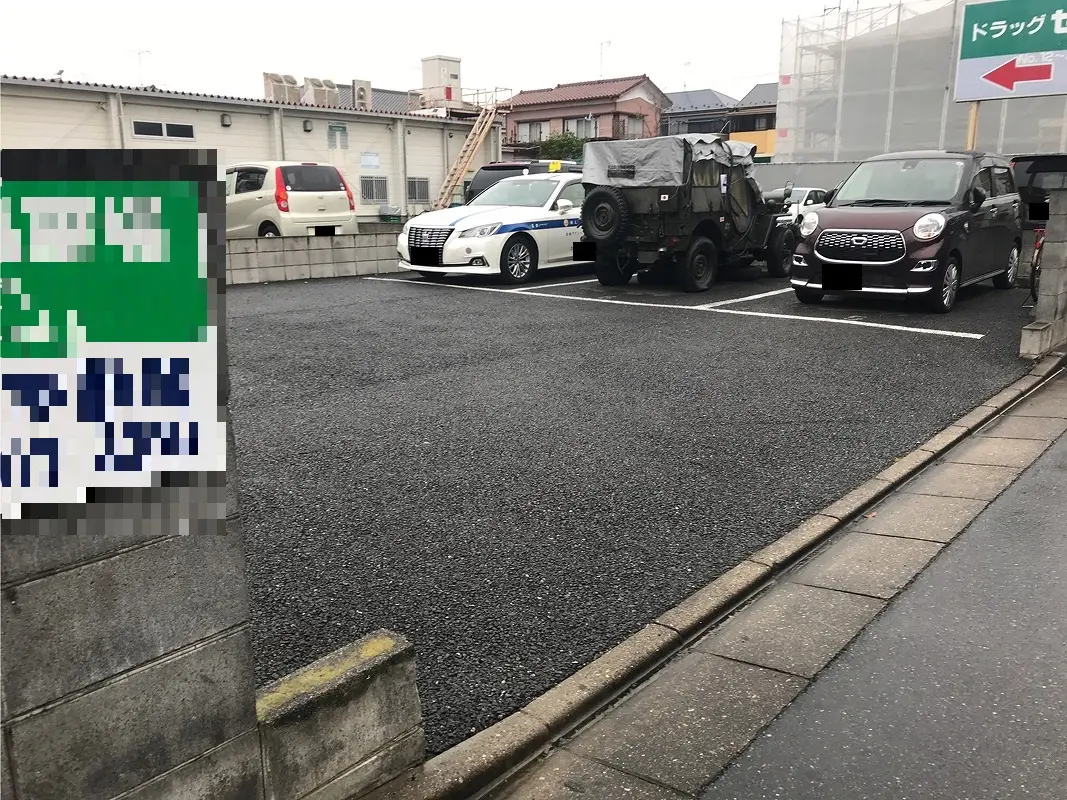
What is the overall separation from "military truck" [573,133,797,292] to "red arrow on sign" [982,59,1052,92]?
834 centimetres

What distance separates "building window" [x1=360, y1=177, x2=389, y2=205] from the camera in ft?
86.0

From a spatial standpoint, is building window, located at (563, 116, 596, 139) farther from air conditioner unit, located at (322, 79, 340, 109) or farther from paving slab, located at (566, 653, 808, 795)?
paving slab, located at (566, 653, 808, 795)

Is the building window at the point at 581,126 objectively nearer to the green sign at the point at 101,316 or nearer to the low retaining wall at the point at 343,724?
the low retaining wall at the point at 343,724

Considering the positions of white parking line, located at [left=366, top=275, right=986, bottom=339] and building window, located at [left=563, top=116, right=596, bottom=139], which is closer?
white parking line, located at [left=366, top=275, right=986, bottom=339]

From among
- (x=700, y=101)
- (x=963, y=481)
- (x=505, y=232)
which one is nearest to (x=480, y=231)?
(x=505, y=232)

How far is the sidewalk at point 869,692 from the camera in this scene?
2332mm

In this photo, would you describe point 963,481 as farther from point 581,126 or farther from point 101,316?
point 581,126

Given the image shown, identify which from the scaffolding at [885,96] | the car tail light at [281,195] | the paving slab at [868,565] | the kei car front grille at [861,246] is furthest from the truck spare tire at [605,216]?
Result: the scaffolding at [885,96]

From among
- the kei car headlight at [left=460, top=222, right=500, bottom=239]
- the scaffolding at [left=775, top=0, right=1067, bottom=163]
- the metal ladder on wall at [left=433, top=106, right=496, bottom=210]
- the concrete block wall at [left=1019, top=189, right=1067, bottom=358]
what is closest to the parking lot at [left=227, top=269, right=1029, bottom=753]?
the concrete block wall at [left=1019, top=189, right=1067, bottom=358]

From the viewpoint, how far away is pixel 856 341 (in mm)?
8414

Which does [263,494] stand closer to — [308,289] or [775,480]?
[775,480]

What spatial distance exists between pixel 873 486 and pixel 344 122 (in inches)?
931

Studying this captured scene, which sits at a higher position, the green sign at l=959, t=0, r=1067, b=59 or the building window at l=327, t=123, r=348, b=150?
the green sign at l=959, t=0, r=1067, b=59

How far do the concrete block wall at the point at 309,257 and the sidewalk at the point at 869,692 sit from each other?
10.9m
